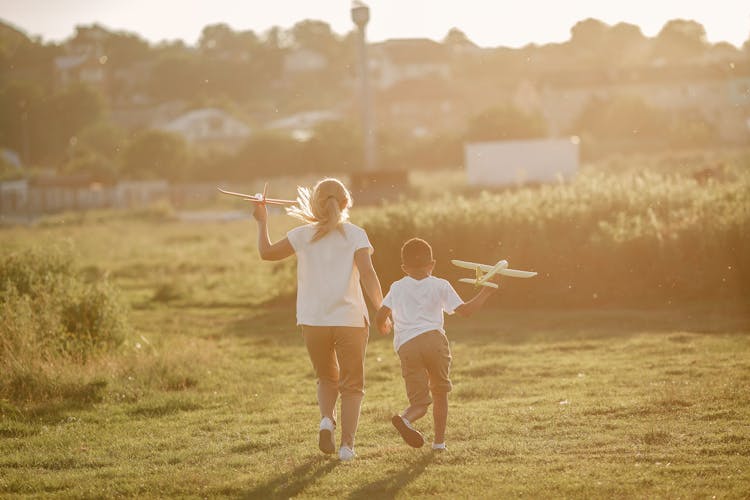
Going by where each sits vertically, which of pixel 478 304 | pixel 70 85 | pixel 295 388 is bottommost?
pixel 295 388

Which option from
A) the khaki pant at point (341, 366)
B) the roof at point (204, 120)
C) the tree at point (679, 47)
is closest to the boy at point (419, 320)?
the khaki pant at point (341, 366)

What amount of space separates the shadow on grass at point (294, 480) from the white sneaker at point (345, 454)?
2.3 inches

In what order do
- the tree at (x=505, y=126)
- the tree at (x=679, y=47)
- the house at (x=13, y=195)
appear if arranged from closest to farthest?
1. the house at (x=13, y=195)
2. the tree at (x=679, y=47)
3. the tree at (x=505, y=126)

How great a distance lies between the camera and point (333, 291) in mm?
7965

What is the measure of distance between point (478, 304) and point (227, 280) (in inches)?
772

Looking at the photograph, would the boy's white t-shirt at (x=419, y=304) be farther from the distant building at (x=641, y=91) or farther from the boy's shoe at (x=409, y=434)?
the distant building at (x=641, y=91)

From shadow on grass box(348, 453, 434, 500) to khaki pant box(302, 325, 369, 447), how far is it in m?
0.60

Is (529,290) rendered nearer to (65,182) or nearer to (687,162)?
(687,162)

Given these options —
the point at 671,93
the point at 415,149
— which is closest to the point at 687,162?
the point at 415,149

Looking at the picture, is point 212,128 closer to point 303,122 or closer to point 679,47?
point 303,122

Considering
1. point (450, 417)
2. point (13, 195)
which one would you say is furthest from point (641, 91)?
point (450, 417)

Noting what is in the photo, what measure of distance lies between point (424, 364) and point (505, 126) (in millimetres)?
72136

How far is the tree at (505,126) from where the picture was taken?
79.0 metres

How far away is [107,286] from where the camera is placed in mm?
15820
